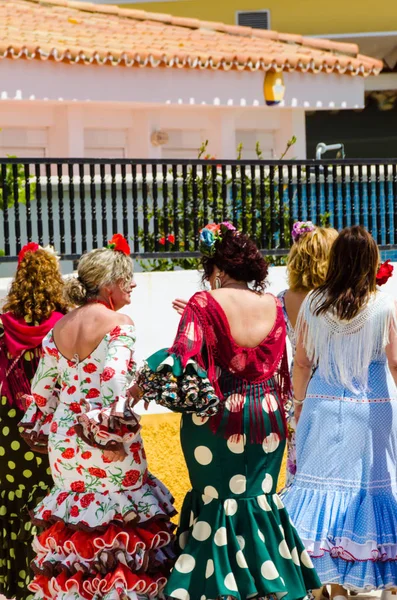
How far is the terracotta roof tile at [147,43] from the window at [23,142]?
4.35ft

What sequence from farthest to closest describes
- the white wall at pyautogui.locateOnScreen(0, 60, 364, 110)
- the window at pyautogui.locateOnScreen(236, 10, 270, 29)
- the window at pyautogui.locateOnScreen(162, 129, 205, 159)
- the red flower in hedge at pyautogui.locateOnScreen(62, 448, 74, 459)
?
the window at pyautogui.locateOnScreen(236, 10, 270, 29) → the window at pyautogui.locateOnScreen(162, 129, 205, 159) → the white wall at pyautogui.locateOnScreen(0, 60, 364, 110) → the red flower in hedge at pyautogui.locateOnScreen(62, 448, 74, 459)

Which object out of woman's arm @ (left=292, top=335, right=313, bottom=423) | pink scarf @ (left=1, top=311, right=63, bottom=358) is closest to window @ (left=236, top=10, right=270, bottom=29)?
pink scarf @ (left=1, top=311, right=63, bottom=358)

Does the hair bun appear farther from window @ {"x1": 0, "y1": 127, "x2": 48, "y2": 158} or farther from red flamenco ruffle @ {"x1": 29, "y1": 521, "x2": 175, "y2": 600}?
window @ {"x1": 0, "y1": 127, "x2": 48, "y2": 158}

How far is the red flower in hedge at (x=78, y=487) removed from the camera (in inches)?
217

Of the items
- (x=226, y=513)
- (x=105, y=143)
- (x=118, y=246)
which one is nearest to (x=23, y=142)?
(x=105, y=143)

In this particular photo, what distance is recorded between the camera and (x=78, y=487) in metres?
5.52

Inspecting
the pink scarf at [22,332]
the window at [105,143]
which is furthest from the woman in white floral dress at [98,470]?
the window at [105,143]

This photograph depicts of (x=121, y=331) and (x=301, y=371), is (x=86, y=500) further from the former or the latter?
(x=301, y=371)

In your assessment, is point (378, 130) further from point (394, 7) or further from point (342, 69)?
point (342, 69)

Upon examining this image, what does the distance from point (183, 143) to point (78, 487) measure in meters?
12.5

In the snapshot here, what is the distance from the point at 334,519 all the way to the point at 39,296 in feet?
6.50

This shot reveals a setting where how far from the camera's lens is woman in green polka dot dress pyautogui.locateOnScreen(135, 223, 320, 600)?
16.6ft

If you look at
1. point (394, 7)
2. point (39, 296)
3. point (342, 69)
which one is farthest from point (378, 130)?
point (39, 296)

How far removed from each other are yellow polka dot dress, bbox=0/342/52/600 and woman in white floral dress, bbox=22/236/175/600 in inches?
31.6
